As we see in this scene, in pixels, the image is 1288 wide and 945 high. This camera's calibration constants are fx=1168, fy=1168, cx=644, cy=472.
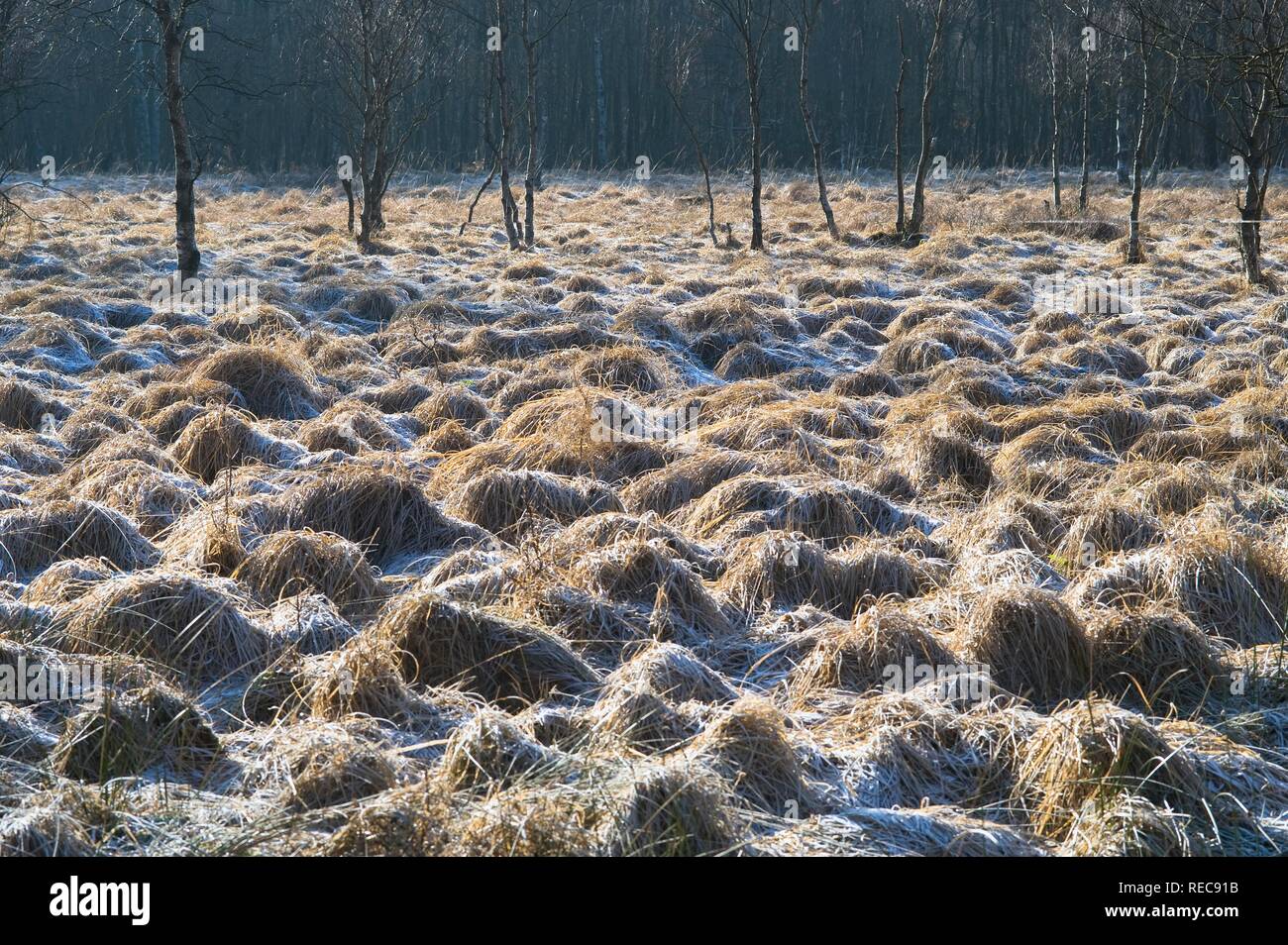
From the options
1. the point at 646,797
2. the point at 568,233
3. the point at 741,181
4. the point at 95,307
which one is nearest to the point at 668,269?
the point at 568,233

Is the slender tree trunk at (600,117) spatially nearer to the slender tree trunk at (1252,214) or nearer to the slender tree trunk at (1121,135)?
the slender tree trunk at (1121,135)

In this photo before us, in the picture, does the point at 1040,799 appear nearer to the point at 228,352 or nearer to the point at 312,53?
the point at 228,352

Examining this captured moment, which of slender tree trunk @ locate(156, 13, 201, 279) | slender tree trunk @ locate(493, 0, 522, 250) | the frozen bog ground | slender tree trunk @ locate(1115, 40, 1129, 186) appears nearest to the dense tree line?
slender tree trunk @ locate(1115, 40, 1129, 186)

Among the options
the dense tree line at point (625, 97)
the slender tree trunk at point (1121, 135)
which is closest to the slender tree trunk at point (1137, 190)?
the slender tree trunk at point (1121, 135)

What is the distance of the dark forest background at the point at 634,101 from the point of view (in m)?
34.1

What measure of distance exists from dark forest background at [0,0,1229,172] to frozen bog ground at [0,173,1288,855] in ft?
82.4

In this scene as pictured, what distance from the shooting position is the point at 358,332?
1073 cm

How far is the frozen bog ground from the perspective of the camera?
130 inches

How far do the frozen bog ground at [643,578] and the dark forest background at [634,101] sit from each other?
2510 centimetres

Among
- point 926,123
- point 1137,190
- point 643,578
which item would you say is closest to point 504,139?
point 926,123

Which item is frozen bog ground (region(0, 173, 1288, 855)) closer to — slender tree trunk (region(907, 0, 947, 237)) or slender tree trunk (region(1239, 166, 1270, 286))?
slender tree trunk (region(1239, 166, 1270, 286))

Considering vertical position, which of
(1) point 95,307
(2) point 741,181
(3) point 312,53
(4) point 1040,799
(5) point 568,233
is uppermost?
(3) point 312,53

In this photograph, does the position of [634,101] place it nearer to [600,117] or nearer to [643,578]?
[600,117]

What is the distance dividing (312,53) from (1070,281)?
88.7 ft
